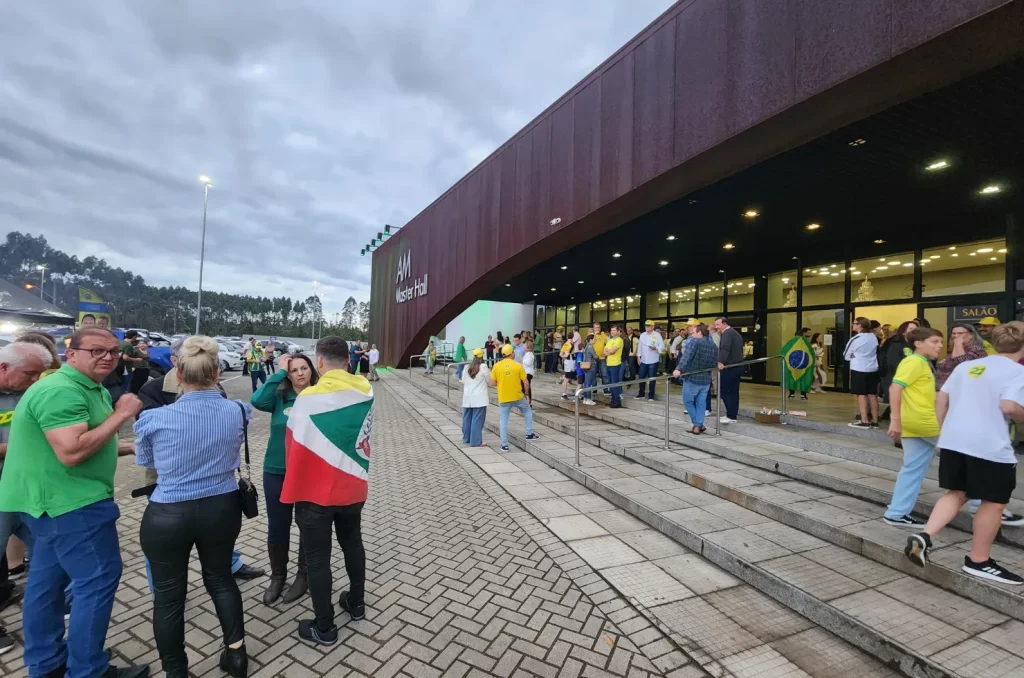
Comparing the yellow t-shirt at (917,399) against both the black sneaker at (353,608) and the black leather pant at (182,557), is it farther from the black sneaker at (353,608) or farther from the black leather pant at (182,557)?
the black leather pant at (182,557)

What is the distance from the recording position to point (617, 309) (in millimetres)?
20516

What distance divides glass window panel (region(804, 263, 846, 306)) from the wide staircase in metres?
6.57

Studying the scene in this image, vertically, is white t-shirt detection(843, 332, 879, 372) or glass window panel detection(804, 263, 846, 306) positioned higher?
glass window panel detection(804, 263, 846, 306)

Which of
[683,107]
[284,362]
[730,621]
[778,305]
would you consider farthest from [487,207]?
[730,621]

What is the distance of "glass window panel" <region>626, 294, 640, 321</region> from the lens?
62.5 ft

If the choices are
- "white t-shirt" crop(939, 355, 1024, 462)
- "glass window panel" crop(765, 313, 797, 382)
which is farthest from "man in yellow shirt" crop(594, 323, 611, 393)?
"white t-shirt" crop(939, 355, 1024, 462)

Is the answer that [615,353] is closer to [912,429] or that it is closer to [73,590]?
[912,429]

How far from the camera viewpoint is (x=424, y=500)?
5.07m

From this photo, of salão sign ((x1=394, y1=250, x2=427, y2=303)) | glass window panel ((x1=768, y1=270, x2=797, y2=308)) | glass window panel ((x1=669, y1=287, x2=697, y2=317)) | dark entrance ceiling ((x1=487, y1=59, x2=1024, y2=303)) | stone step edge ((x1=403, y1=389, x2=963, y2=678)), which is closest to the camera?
stone step edge ((x1=403, y1=389, x2=963, y2=678))

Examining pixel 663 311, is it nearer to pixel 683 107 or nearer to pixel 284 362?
pixel 683 107

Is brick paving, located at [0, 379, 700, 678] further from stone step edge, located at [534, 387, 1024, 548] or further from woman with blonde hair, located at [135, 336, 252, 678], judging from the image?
stone step edge, located at [534, 387, 1024, 548]

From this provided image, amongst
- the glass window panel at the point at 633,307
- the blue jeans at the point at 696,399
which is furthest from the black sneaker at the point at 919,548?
the glass window panel at the point at 633,307

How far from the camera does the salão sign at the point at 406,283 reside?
20.4m

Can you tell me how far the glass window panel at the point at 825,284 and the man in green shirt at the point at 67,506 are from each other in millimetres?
13837
